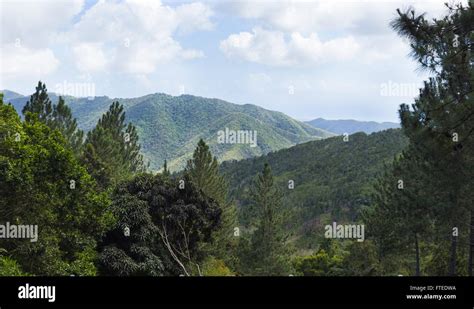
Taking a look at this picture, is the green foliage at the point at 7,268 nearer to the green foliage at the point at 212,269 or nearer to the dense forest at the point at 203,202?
the dense forest at the point at 203,202

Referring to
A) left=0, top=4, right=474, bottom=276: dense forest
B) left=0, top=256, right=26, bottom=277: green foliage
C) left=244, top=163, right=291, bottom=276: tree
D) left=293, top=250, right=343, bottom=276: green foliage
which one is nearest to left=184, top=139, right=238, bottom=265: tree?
left=0, top=4, right=474, bottom=276: dense forest

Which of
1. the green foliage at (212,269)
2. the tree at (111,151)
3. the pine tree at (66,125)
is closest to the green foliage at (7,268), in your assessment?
the green foliage at (212,269)

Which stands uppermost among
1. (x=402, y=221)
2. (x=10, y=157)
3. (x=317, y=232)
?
(x=10, y=157)

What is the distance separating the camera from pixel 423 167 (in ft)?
54.0

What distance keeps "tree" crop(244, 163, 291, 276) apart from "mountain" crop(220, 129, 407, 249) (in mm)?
21399

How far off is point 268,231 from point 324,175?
183ft

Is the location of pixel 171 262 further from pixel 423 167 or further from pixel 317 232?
pixel 317 232

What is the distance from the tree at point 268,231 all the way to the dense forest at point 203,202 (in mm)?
64

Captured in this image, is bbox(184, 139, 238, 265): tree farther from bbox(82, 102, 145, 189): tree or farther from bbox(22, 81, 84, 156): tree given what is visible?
bbox(22, 81, 84, 156): tree
